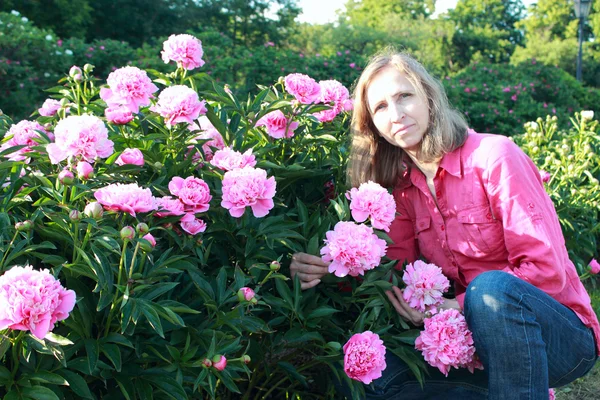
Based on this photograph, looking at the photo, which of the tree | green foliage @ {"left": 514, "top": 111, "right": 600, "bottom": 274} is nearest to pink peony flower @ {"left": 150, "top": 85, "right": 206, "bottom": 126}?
green foliage @ {"left": 514, "top": 111, "right": 600, "bottom": 274}

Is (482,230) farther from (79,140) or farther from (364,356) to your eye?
(79,140)

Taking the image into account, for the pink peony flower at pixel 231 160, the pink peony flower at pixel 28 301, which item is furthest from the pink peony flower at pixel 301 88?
the pink peony flower at pixel 28 301

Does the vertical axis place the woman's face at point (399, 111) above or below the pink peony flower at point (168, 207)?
above

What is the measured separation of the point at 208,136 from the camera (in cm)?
211

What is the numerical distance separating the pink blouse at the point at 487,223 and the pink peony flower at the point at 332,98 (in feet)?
1.20

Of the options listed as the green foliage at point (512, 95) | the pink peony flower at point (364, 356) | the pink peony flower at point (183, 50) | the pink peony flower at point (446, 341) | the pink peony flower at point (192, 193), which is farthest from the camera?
the green foliage at point (512, 95)

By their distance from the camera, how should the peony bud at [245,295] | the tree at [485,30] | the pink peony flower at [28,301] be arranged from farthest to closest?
the tree at [485,30] → the peony bud at [245,295] → the pink peony flower at [28,301]

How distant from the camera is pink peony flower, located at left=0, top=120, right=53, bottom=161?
1.91m

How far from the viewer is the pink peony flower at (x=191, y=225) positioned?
1703mm

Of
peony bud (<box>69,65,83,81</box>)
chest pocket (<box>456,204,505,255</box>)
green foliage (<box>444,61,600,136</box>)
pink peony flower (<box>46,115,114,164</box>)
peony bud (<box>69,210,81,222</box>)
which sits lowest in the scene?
green foliage (<box>444,61,600,136</box>)

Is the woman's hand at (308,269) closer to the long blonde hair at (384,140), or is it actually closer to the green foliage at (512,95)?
the long blonde hair at (384,140)

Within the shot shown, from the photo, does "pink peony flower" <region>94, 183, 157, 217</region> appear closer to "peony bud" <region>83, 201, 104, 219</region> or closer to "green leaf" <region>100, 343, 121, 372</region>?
"peony bud" <region>83, 201, 104, 219</region>

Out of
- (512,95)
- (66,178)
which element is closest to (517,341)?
(66,178)

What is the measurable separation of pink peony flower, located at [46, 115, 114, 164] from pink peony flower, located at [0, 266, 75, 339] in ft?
1.52
